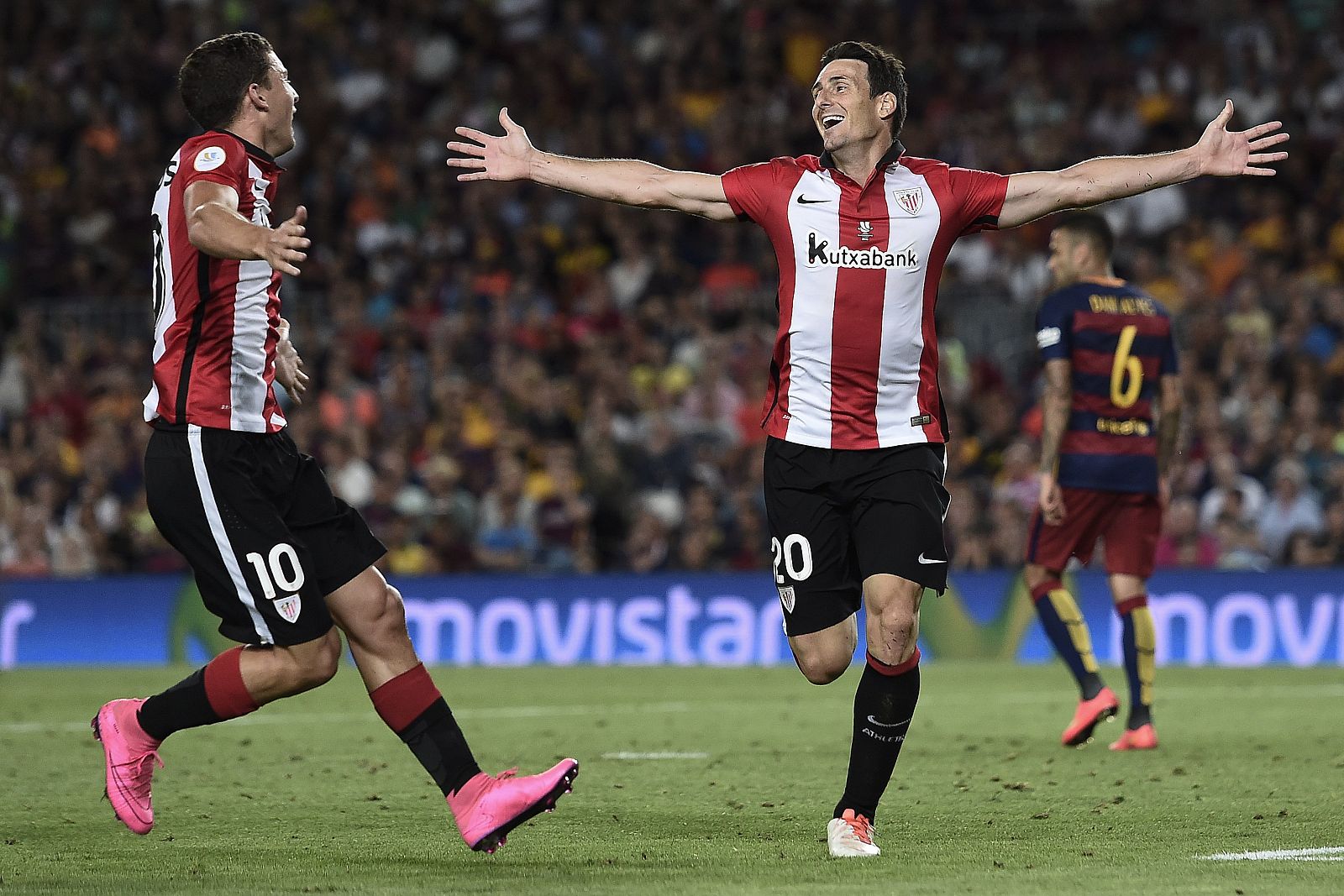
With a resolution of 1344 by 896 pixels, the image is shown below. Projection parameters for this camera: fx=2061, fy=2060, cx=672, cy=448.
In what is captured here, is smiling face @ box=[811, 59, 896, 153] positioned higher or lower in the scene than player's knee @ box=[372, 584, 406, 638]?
higher

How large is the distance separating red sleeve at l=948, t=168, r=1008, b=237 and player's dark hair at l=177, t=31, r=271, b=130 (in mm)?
2126

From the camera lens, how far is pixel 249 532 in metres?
5.89

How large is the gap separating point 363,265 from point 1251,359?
28.3ft

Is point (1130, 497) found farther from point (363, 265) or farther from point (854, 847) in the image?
point (363, 265)

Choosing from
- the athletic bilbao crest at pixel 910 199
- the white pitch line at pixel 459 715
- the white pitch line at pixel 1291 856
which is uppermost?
the athletic bilbao crest at pixel 910 199

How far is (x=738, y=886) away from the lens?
5340 mm

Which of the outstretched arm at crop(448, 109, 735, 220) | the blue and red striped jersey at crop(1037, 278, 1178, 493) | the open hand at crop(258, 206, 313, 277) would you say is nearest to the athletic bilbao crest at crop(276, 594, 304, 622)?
the open hand at crop(258, 206, 313, 277)

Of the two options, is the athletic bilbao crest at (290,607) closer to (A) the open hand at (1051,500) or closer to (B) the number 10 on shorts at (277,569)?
(B) the number 10 on shorts at (277,569)

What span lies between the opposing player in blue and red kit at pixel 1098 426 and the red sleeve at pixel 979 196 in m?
3.40

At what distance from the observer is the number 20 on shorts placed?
6.29 m

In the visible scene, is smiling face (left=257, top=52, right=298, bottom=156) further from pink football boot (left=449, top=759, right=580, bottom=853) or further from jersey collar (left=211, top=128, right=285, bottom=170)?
pink football boot (left=449, top=759, right=580, bottom=853)

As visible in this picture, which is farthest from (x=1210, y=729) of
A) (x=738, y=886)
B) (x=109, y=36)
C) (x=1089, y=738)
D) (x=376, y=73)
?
(x=109, y=36)

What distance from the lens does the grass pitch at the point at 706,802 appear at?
555 cm

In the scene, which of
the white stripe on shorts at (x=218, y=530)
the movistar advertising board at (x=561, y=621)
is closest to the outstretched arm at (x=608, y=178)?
the white stripe on shorts at (x=218, y=530)
